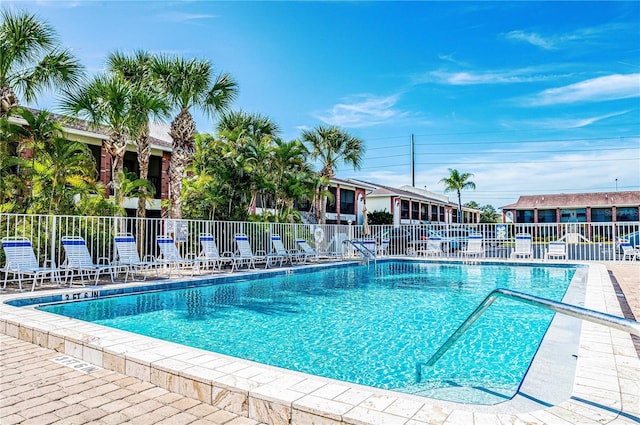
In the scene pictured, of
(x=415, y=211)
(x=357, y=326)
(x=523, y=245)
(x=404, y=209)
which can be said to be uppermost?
(x=404, y=209)

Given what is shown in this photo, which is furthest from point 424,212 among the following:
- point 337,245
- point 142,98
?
point 142,98

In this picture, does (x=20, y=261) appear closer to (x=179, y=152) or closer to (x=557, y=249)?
(x=179, y=152)

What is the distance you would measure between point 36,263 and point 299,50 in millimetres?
11266

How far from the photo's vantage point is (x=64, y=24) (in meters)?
10.8

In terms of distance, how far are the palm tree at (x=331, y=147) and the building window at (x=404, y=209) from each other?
1733 cm

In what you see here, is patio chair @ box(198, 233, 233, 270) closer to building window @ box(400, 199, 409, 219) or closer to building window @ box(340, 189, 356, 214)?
building window @ box(340, 189, 356, 214)

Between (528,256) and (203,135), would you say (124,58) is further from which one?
(528,256)

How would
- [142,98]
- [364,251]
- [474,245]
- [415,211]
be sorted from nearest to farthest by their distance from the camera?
[142,98] < [364,251] < [474,245] < [415,211]

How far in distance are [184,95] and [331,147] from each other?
10505 millimetres

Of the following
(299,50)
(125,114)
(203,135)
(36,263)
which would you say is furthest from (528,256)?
(36,263)

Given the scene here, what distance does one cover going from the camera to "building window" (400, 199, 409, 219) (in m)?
40.3

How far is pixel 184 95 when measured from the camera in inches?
564

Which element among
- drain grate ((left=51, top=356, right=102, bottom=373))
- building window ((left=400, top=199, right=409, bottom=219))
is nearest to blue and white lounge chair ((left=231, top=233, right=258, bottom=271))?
drain grate ((left=51, top=356, right=102, bottom=373))

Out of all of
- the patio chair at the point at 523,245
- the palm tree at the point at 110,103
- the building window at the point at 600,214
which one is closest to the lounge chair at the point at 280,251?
the palm tree at the point at 110,103
